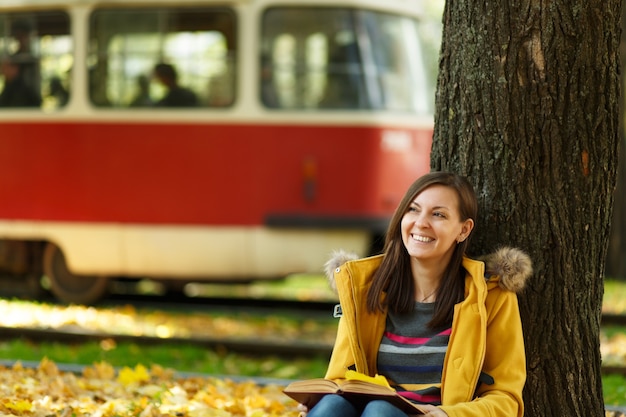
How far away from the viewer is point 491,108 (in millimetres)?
4062

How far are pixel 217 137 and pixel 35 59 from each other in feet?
6.33

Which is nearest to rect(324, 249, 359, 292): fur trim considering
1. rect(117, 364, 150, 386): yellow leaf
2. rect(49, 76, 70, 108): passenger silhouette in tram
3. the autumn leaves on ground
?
the autumn leaves on ground

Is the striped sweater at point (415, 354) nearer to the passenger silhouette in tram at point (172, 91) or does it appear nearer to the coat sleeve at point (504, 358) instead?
the coat sleeve at point (504, 358)

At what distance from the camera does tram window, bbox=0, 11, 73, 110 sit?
9.68 metres

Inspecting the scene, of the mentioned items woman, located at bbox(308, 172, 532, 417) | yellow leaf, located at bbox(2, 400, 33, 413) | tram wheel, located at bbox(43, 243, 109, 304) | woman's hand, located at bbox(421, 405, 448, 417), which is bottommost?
tram wheel, located at bbox(43, 243, 109, 304)

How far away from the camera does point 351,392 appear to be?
135 inches

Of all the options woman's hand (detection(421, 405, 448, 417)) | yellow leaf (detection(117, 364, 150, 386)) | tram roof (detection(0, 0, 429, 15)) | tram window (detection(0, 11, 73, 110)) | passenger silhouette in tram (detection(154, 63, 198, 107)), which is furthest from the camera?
tram window (detection(0, 11, 73, 110))

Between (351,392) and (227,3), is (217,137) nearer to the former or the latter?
(227,3)

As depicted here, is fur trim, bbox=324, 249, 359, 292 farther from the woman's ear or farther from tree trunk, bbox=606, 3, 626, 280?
tree trunk, bbox=606, 3, 626, 280

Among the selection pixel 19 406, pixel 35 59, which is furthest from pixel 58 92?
pixel 19 406

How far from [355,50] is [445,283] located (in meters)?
5.81

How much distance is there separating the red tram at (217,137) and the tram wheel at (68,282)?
11.0 inches

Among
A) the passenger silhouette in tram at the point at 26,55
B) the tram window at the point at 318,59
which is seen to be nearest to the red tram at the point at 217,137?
the tram window at the point at 318,59

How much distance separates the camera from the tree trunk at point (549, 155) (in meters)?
4.00
